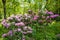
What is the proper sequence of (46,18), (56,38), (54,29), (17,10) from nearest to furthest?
(46,18), (56,38), (54,29), (17,10)

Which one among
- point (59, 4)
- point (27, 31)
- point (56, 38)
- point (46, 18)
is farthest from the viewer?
point (59, 4)

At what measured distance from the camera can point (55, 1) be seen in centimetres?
1338

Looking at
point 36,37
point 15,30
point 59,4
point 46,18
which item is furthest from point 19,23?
point 59,4

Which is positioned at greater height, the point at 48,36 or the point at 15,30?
the point at 15,30

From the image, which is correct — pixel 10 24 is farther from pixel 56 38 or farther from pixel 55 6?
pixel 55 6

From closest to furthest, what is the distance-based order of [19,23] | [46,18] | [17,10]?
[19,23] → [46,18] → [17,10]

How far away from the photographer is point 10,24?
19.4 feet

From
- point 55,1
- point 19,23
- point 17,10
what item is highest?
point 19,23

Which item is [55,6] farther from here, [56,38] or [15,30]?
[15,30]

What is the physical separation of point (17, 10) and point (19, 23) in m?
9.14

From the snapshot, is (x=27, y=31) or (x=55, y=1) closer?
(x=27, y=31)

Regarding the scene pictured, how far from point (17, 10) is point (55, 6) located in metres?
2.84

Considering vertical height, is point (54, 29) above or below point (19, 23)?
below

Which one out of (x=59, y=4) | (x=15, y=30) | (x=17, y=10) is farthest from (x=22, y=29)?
(x=17, y=10)
